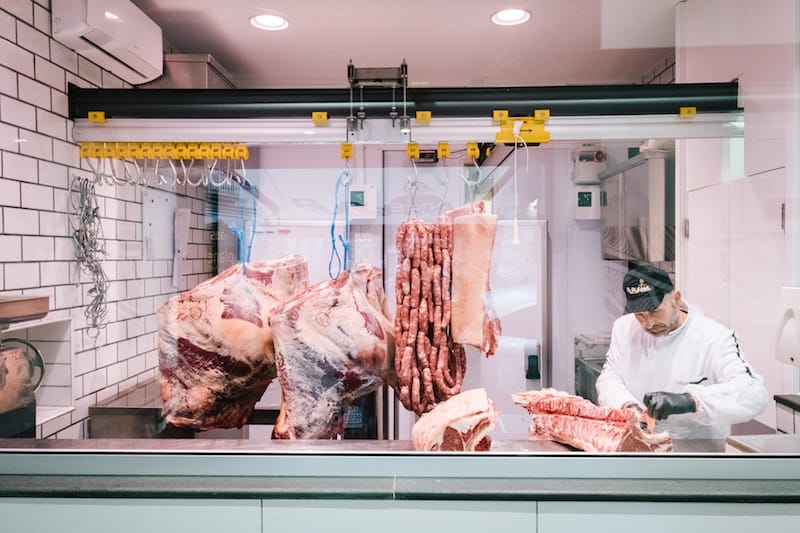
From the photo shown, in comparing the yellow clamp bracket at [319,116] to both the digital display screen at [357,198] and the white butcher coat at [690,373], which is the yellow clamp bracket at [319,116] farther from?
the white butcher coat at [690,373]

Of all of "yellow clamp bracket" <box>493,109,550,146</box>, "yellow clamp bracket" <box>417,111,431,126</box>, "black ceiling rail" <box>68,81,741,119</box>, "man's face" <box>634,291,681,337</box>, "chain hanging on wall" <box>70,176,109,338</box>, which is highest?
"black ceiling rail" <box>68,81,741,119</box>

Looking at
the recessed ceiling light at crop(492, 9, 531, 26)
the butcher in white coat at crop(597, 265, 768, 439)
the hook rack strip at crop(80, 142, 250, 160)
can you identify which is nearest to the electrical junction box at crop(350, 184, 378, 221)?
the hook rack strip at crop(80, 142, 250, 160)

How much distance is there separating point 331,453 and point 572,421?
0.58 meters

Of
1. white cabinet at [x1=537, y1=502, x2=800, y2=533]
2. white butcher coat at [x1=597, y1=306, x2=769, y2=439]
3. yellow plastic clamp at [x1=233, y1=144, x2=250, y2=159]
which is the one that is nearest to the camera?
white cabinet at [x1=537, y1=502, x2=800, y2=533]

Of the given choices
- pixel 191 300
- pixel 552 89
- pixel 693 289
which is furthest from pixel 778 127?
pixel 191 300

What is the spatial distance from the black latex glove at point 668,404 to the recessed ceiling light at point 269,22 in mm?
1443

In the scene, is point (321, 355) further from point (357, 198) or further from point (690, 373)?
point (690, 373)

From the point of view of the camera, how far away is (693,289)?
1.53m

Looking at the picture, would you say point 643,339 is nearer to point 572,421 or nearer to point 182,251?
point 572,421

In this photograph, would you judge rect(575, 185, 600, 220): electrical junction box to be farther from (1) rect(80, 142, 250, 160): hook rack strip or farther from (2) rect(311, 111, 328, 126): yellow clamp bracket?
(1) rect(80, 142, 250, 160): hook rack strip

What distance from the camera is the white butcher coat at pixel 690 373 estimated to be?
4.30ft

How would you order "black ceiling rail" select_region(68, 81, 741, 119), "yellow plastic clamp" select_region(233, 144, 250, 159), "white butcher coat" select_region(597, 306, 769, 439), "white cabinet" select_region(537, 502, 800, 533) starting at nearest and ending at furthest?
"white cabinet" select_region(537, 502, 800, 533) → "white butcher coat" select_region(597, 306, 769, 439) → "black ceiling rail" select_region(68, 81, 741, 119) → "yellow plastic clamp" select_region(233, 144, 250, 159)

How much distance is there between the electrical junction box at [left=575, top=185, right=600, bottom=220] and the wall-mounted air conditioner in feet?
4.47

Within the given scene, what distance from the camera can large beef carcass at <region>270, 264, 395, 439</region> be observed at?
132 centimetres
